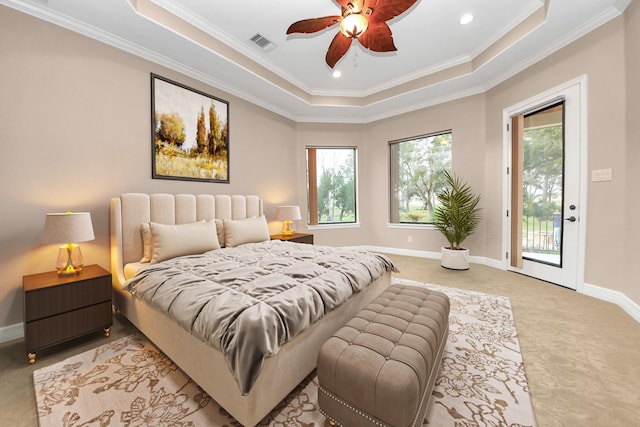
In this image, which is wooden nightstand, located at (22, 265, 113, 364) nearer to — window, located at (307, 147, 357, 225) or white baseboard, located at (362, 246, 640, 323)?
window, located at (307, 147, 357, 225)

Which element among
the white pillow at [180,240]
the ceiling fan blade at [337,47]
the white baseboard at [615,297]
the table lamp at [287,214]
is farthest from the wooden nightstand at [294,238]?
the white baseboard at [615,297]

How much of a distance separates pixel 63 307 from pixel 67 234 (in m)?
0.56

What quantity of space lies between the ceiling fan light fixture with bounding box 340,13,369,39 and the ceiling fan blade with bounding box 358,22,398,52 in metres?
0.20

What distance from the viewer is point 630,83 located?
2.33m

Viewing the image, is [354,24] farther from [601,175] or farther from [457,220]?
[457,220]

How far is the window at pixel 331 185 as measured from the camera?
5184 millimetres

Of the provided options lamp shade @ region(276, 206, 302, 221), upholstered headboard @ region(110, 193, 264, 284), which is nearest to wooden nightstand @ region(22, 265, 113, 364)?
upholstered headboard @ region(110, 193, 264, 284)

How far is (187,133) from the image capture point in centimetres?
313

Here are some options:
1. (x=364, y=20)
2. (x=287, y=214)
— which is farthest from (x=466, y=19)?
(x=287, y=214)

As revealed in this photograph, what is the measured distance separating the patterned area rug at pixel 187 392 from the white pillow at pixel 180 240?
80 centimetres

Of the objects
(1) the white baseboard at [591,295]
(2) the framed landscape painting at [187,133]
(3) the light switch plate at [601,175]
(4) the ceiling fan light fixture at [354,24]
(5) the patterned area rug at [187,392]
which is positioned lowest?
(5) the patterned area rug at [187,392]

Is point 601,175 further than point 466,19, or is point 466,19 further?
point 466,19

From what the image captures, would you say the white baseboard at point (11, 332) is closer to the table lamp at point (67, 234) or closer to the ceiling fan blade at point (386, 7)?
the table lamp at point (67, 234)

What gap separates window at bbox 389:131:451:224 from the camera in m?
4.59
